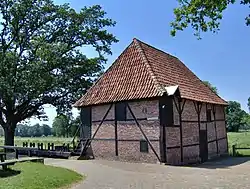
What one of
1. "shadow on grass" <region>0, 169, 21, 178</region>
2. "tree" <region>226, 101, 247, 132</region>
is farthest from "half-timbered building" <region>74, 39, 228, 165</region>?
"tree" <region>226, 101, 247, 132</region>

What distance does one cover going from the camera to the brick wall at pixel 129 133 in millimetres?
17500

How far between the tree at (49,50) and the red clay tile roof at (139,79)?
7.24 metres

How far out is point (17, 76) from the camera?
Answer: 2666 cm

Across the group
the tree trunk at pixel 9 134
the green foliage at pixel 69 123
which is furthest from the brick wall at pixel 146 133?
the tree trunk at pixel 9 134

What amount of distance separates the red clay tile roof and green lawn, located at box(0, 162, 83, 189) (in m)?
7.29

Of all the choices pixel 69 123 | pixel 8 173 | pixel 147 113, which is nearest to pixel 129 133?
pixel 147 113

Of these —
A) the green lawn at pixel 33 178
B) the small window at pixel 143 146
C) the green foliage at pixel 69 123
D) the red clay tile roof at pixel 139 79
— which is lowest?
the green lawn at pixel 33 178

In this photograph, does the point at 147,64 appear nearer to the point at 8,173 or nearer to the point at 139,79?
the point at 139,79

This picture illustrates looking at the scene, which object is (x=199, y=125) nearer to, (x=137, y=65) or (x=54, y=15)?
(x=137, y=65)

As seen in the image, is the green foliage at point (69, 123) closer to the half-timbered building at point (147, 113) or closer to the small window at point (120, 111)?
the half-timbered building at point (147, 113)

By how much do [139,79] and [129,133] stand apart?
10.9 feet

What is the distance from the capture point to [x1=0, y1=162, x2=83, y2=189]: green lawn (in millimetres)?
9977

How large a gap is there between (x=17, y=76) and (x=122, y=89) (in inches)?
452

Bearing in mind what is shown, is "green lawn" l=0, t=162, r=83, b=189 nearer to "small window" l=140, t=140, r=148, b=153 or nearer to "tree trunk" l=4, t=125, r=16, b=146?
"small window" l=140, t=140, r=148, b=153
